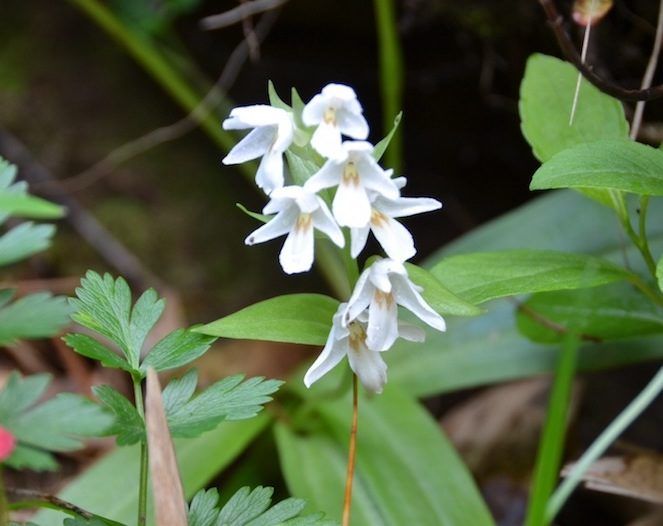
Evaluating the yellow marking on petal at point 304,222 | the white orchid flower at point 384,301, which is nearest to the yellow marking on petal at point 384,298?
the white orchid flower at point 384,301

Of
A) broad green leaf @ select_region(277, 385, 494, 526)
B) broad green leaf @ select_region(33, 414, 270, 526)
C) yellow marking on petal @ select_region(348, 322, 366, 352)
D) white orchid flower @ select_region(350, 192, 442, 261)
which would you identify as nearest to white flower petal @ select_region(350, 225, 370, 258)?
white orchid flower @ select_region(350, 192, 442, 261)

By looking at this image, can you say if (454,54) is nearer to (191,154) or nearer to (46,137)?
(191,154)

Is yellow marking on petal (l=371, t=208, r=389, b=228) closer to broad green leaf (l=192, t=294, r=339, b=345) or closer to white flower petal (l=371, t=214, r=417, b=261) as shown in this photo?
white flower petal (l=371, t=214, r=417, b=261)

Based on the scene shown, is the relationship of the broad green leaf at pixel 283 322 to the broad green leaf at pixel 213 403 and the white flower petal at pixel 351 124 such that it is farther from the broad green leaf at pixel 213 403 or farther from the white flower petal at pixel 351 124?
the white flower petal at pixel 351 124

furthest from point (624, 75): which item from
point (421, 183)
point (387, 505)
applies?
point (387, 505)

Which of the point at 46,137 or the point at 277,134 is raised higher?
the point at 46,137

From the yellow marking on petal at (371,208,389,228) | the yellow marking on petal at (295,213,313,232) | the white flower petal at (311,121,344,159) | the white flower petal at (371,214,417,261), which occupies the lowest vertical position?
the white flower petal at (371,214,417,261)
